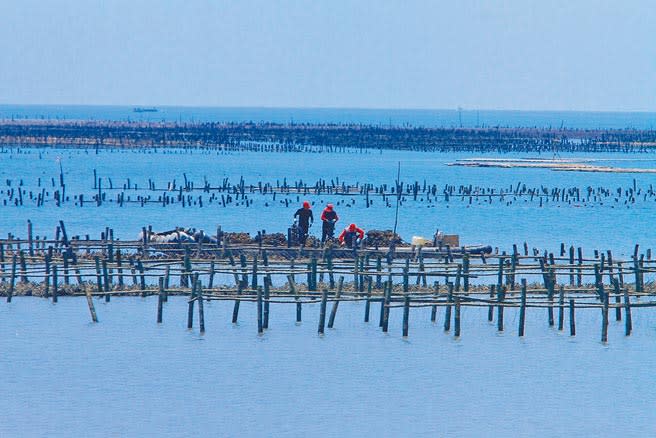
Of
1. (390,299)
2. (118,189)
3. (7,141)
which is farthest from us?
(7,141)

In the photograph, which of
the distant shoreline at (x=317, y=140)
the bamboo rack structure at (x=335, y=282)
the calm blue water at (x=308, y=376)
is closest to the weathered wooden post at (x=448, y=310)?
the bamboo rack structure at (x=335, y=282)

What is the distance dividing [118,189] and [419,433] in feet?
182

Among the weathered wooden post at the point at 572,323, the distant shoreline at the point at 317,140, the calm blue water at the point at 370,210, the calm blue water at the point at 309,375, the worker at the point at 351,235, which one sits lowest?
the distant shoreline at the point at 317,140

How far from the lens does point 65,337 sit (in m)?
27.5

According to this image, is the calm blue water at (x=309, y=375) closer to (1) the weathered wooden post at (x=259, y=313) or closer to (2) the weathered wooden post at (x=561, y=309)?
(1) the weathered wooden post at (x=259, y=313)

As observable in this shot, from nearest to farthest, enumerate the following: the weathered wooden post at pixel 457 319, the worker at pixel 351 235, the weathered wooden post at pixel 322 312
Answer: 1. the weathered wooden post at pixel 322 312
2. the weathered wooden post at pixel 457 319
3. the worker at pixel 351 235

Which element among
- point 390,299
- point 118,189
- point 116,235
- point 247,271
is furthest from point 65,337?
point 118,189

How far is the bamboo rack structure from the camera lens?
27250 millimetres

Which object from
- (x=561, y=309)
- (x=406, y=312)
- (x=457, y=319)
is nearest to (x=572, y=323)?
(x=561, y=309)

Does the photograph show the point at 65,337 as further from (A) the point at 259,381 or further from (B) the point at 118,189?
(B) the point at 118,189

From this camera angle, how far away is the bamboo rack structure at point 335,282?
27.2m

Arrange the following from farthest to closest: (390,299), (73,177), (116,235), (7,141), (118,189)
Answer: (7,141) < (73,177) < (118,189) < (116,235) < (390,299)

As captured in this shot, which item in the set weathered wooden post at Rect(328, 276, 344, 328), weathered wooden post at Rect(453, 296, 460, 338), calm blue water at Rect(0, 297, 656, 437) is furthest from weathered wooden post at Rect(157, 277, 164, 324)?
weathered wooden post at Rect(453, 296, 460, 338)

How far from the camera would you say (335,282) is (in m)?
32.0
